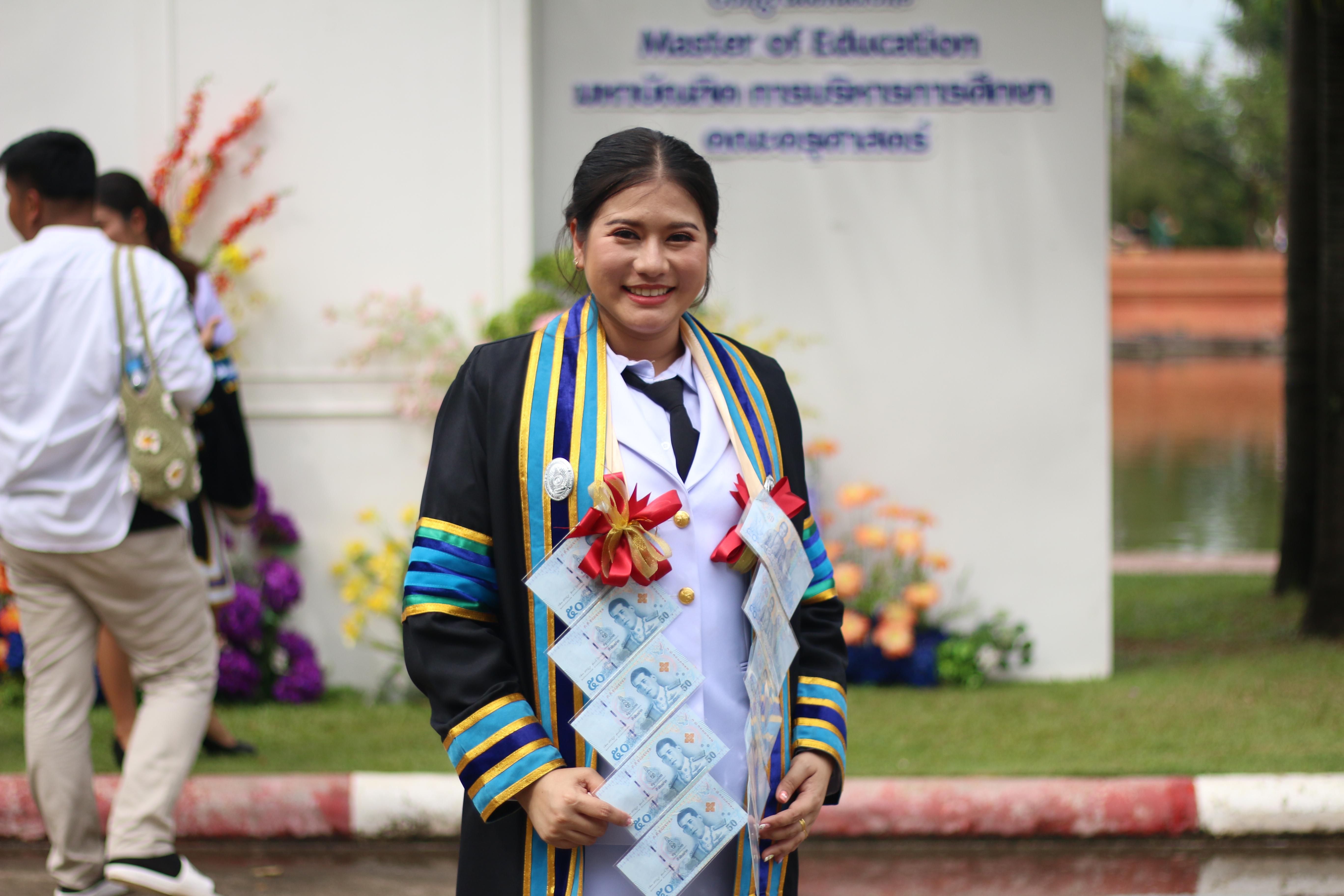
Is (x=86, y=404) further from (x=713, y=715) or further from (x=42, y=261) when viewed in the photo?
(x=713, y=715)

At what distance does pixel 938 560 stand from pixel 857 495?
17.9 inches

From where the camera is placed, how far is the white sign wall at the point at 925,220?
5.98m

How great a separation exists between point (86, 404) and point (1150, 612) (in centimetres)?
597

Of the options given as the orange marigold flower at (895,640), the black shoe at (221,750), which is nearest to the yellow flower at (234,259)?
the black shoe at (221,750)

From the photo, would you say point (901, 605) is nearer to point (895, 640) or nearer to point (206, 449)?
point (895, 640)

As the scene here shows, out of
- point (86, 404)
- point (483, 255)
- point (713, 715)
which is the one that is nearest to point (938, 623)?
point (483, 255)

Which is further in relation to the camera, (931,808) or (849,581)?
(849,581)

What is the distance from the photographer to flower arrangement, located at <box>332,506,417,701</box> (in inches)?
223

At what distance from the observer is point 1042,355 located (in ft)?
19.9

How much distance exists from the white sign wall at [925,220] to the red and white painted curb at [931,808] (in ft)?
5.61

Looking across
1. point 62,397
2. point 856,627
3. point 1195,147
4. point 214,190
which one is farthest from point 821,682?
point 1195,147

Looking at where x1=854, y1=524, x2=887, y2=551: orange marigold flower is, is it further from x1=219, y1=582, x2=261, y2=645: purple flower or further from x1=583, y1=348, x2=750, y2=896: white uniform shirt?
x1=583, y1=348, x2=750, y2=896: white uniform shirt

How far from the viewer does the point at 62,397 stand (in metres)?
3.49

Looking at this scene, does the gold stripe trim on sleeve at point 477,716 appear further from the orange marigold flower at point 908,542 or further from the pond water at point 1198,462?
the pond water at point 1198,462
